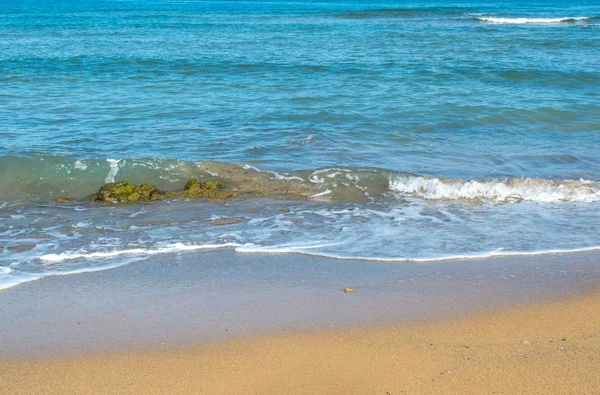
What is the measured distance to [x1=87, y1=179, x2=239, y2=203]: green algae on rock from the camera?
7.46 metres

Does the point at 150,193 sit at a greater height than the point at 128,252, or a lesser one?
lesser

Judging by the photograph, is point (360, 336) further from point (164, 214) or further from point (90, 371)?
point (164, 214)

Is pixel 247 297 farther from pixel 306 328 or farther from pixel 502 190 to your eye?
pixel 502 190

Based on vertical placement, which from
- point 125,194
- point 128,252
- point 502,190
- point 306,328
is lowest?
point 502,190

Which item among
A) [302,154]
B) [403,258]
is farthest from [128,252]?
[302,154]

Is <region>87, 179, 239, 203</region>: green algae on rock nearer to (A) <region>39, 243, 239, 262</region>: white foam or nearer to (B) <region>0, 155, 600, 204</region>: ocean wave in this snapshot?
(B) <region>0, 155, 600, 204</region>: ocean wave

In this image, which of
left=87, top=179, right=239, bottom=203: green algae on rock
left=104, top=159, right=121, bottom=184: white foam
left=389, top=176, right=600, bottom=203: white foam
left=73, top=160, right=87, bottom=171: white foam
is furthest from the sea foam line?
left=73, top=160, right=87, bottom=171: white foam

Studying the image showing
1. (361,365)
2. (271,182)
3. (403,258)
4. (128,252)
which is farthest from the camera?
(271,182)

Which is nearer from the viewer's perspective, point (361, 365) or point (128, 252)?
point (361, 365)

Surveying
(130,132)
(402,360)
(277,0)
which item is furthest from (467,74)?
(277,0)

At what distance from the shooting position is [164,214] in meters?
6.95

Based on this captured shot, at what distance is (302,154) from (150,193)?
245 cm

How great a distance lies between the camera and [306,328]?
421cm

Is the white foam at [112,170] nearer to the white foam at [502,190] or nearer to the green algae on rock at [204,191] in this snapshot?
the green algae on rock at [204,191]
